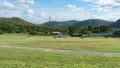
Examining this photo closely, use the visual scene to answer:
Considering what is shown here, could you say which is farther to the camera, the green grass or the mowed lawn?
the mowed lawn

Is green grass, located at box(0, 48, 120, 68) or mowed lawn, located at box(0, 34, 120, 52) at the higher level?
green grass, located at box(0, 48, 120, 68)

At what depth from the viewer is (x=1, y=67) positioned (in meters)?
17.2

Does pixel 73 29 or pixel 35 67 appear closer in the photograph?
pixel 35 67

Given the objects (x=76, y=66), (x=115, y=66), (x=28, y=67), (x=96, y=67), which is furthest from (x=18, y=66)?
(x=115, y=66)

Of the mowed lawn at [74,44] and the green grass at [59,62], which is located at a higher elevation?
the green grass at [59,62]

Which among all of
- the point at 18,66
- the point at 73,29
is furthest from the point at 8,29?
the point at 18,66

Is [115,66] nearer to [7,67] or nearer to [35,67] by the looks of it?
[35,67]

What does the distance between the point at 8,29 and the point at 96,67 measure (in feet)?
581

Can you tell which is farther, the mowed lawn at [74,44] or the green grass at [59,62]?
the mowed lawn at [74,44]

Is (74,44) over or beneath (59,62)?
beneath

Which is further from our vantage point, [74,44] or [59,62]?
[74,44]

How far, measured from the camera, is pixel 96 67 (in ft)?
58.0

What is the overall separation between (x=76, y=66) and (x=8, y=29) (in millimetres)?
176652

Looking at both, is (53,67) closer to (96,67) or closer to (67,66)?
(67,66)
